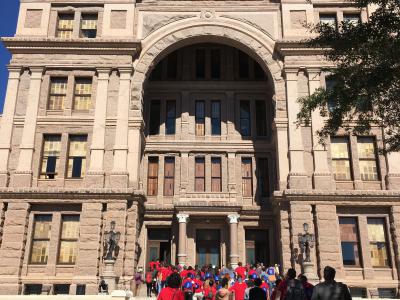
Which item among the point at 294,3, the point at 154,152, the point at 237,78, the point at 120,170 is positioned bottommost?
the point at 120,170

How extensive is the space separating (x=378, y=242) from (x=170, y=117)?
55.4 ft

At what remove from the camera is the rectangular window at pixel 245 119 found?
106ft

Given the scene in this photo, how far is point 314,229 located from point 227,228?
20.9 feet

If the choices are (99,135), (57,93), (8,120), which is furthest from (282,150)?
(8,120)

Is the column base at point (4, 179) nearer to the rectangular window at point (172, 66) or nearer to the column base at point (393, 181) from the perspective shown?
the rectangular window at point (172, 66)

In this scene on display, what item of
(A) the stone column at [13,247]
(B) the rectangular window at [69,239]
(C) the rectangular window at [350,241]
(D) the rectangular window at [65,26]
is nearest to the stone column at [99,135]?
(B) the rectangular window at [69,239]

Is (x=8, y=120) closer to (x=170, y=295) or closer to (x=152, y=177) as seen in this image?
(x=152, y=177)

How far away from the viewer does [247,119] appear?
3272cm

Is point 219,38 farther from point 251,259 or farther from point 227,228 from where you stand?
point 251,259

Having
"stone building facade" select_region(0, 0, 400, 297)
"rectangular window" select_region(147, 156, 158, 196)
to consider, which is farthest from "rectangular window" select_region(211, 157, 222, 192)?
"rectangular window" select_region(147, 156, 158, 196)

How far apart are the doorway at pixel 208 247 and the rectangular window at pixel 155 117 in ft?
27.2

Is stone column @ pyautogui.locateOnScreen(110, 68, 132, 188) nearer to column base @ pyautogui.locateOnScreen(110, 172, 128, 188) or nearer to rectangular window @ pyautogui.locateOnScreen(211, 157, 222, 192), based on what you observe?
column base @ pyautogui.locateOnScreen(110, 172, 128, 188)

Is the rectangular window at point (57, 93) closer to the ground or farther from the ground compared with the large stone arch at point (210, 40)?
closer to the ground

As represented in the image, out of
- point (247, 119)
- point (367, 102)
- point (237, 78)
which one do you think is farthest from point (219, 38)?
point (367, 102)
